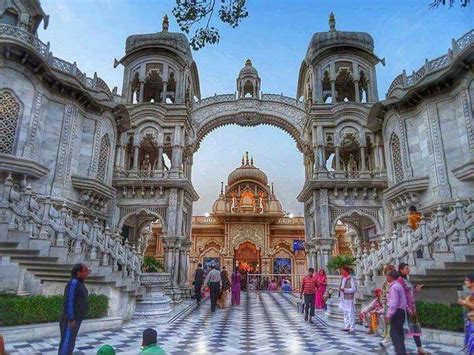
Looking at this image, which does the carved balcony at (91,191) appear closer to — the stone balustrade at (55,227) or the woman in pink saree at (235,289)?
the stone balustrade at (55,227)

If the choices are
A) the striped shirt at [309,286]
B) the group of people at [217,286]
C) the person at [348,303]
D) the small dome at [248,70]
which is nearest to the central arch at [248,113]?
the small dome at [248,70]

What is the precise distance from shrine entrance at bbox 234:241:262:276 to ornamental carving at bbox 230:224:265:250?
485mm

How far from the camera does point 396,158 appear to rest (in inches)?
642

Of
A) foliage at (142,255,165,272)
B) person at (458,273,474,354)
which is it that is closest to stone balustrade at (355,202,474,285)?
person at (458,273,474,354)

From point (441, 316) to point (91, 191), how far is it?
13.3 m

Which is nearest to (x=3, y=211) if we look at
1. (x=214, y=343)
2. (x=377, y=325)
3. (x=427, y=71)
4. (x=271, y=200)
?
(x=214, y=343)

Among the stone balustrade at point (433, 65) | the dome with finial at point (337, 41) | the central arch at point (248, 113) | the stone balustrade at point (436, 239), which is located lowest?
the stone balustrade at point (436, 239)

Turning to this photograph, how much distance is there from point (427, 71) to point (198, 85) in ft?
53.0

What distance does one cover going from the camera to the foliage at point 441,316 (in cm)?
720

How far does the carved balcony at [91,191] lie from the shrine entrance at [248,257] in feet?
53.8

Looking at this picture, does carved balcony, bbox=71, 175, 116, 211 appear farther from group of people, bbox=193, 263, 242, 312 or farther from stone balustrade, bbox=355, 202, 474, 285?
stone balustrade, bbox=355, 202, 474, 285

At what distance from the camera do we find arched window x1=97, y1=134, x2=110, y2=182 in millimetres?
16531

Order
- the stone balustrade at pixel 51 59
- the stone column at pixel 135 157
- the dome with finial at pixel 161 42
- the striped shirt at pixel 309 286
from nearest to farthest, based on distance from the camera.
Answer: the striped shirt at pixel 309 286, the stone balustrade at pixel 51 59, the stone column at pixel 135 157, the dome with finial at pixel 161 42

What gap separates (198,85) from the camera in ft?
86.0
